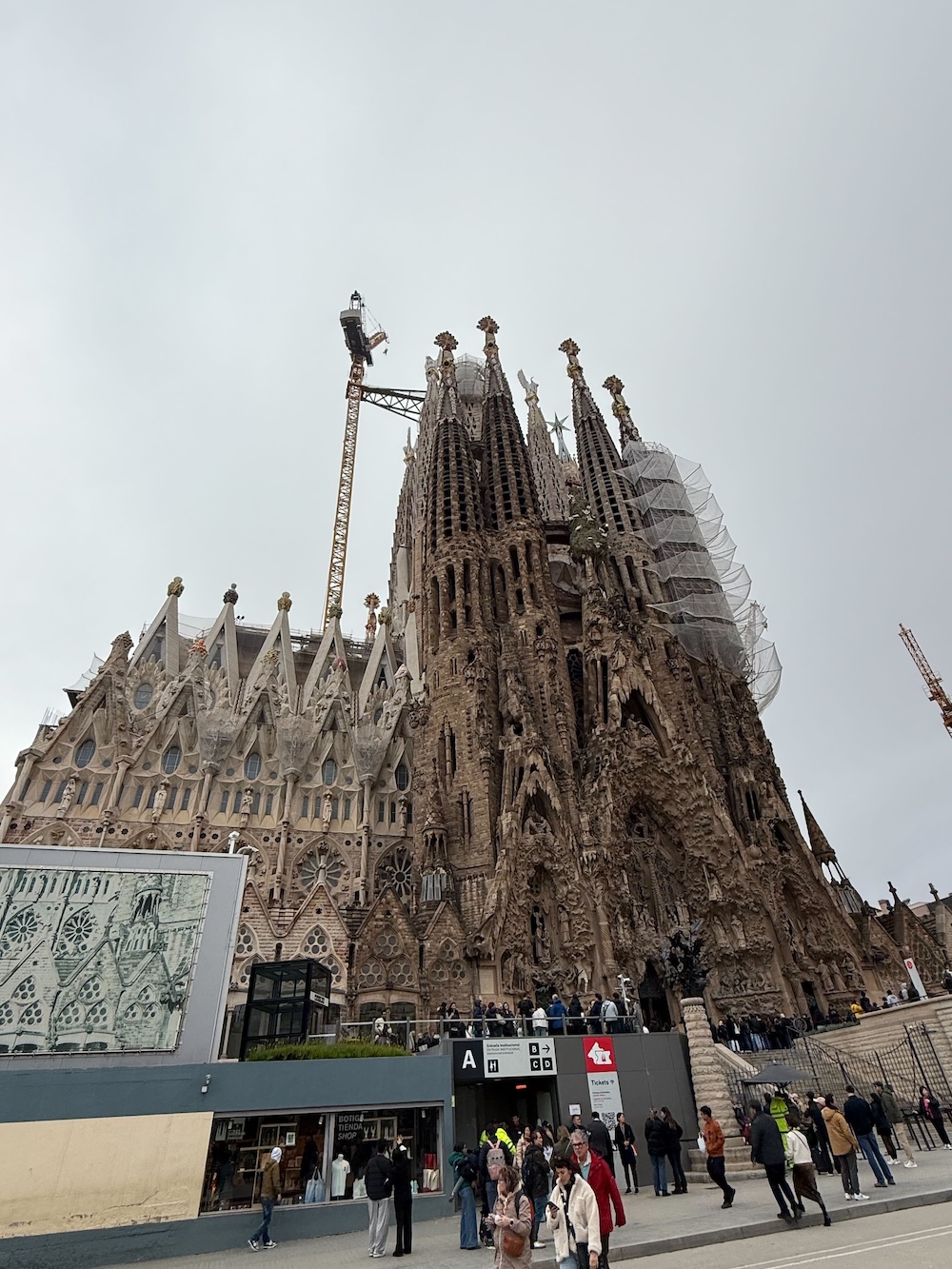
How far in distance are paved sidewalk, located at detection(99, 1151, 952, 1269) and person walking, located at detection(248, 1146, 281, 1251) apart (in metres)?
0.19

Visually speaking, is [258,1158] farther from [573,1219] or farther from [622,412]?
[622,412]

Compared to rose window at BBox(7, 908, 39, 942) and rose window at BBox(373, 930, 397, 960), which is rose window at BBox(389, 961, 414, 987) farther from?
rose window at BBox(7, 908, 39, 942)

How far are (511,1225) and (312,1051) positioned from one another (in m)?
9.83

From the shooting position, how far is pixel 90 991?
1424 cm

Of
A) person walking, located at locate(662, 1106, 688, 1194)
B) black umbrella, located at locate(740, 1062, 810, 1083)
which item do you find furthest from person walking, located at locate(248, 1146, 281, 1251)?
black umbrella, located at locate(740, 1062, 810, 1083)

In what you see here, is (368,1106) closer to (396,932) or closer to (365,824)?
(396,932)

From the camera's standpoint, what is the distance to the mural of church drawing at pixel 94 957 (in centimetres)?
1386

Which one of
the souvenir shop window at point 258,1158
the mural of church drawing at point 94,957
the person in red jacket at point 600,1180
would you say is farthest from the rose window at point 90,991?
the person in red jacket at point 600,1180

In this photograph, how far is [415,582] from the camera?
174 feet

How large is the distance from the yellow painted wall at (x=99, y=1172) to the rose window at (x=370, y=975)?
16295mm

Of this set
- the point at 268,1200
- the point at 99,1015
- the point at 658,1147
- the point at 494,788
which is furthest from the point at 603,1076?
the point at 494,788

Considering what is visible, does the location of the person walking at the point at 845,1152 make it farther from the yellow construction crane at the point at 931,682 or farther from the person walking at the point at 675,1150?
the yellow construction crane at the point at 931,682

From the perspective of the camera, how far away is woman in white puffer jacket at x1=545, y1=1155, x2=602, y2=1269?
589 cm

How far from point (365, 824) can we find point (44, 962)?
21.1 meters
